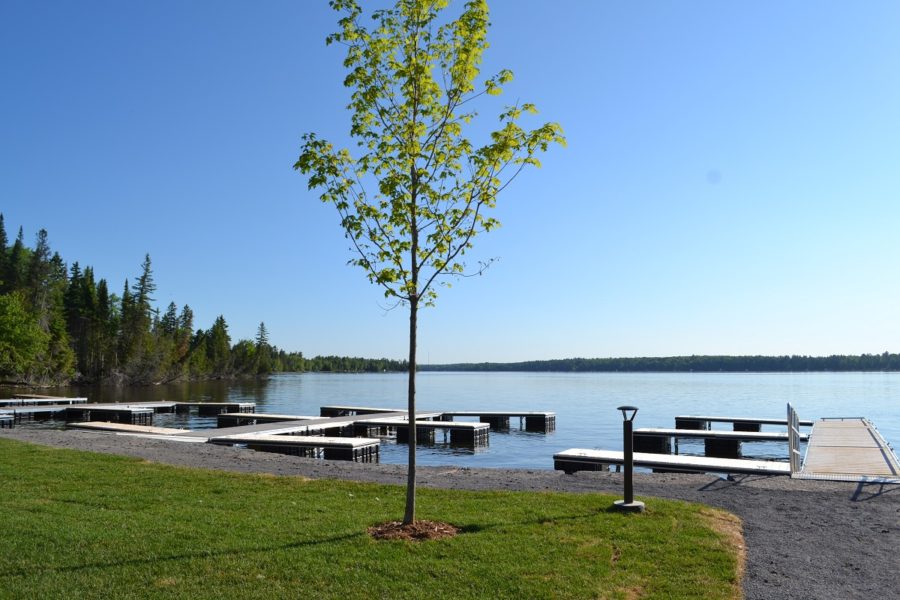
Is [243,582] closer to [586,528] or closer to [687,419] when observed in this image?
[586,528]

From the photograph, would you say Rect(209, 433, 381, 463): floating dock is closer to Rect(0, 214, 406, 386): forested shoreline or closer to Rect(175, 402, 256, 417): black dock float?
Rect(175, 402, 256, 417): black dock float

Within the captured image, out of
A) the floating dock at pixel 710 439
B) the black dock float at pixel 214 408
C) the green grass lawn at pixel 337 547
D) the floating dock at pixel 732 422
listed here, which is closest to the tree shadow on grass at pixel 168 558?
the green grass lawn at pixel 337 547

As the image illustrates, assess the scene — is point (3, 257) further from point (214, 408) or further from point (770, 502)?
point (770, 502)

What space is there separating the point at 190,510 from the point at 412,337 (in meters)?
3.52

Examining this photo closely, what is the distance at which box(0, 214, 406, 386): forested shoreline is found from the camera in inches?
2449

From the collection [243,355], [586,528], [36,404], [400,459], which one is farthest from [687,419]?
[243,355]

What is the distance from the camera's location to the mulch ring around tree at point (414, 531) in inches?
263

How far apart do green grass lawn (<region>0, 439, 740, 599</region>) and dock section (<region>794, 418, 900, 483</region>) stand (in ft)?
16.9

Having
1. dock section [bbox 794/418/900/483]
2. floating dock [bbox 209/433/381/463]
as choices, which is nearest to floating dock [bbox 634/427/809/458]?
dock section [bbox 794/418/900/483]

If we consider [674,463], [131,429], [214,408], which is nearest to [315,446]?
[131,429]

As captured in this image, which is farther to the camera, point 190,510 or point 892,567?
point 190,510

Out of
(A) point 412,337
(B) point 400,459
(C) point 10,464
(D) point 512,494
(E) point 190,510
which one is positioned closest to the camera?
(A) point 412,337

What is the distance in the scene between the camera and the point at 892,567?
244 inches

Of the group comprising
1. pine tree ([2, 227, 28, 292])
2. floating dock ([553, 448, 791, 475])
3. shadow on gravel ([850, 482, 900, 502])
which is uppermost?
pine tree ([2, 227, 28, 292])
